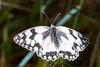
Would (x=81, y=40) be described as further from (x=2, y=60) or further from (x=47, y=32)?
(x=2, y=60)

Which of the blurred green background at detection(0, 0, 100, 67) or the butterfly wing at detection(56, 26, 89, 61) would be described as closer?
the butterfly wing at detection(56, 26, 89, 61)

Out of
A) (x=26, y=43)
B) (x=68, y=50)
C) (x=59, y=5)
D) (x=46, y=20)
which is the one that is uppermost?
(x=59, y=5)

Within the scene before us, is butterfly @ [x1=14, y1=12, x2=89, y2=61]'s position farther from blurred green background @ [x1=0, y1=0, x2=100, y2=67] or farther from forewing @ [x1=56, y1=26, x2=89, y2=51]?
blurred green background @ [x1=0, y1=0, x2=100, y2=67]

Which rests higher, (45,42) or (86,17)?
(86,17)

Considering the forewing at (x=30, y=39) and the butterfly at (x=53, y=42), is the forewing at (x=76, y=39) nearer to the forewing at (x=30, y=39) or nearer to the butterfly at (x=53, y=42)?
the butterfly at (x=53, y=42)

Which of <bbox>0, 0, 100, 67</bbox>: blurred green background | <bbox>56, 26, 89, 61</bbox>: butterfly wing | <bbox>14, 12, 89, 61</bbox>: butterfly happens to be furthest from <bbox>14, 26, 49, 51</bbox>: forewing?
<bbox>0, 0, 100, 67</bbox>: blurred green background

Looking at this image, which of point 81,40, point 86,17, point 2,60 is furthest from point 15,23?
point 81,40

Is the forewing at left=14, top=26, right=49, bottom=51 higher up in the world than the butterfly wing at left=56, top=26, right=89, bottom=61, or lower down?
higher up
